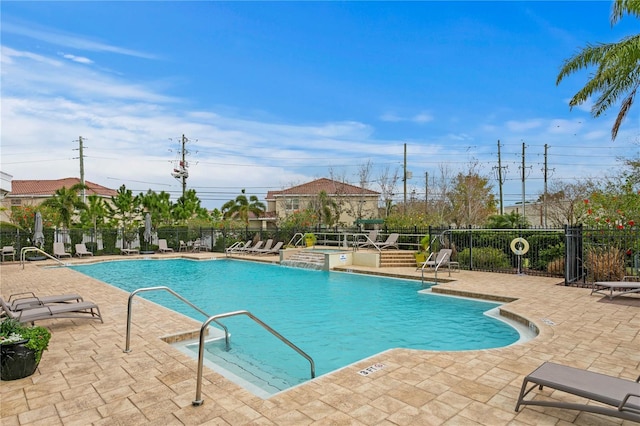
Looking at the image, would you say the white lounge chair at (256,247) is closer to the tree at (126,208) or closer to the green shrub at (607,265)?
the tree at (126,208)

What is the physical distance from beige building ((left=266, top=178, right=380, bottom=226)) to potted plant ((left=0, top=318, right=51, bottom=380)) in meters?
31.4

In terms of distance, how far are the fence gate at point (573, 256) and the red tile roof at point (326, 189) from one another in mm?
27229

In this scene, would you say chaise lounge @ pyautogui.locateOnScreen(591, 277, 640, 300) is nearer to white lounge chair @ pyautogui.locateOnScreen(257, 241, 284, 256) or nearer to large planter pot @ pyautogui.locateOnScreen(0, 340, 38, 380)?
large planter pot @ pyautogui.locateOnScreen(0, 340, 38, 380)

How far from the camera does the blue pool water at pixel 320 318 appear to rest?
620 centimetres

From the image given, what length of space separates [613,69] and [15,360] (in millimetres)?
15153

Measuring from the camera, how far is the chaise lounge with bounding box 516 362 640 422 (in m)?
3.16

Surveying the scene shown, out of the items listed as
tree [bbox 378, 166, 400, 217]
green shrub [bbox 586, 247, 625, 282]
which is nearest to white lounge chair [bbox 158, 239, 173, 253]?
tree [bbox 378, 166, 400, 217]

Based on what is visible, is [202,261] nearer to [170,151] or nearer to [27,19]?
[27,19]

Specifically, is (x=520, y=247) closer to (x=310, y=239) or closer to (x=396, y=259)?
(x=396, y=259)

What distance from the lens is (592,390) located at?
11.0ft

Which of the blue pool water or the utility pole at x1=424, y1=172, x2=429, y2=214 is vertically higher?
the utility pole at x1=424, y1=172, x2=429, y2=214

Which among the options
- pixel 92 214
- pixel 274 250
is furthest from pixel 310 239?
pixel 92 214

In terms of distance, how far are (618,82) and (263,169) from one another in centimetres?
4176

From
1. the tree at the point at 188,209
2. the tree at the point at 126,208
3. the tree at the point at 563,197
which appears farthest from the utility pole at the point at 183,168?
the tree at the point at 563,197
